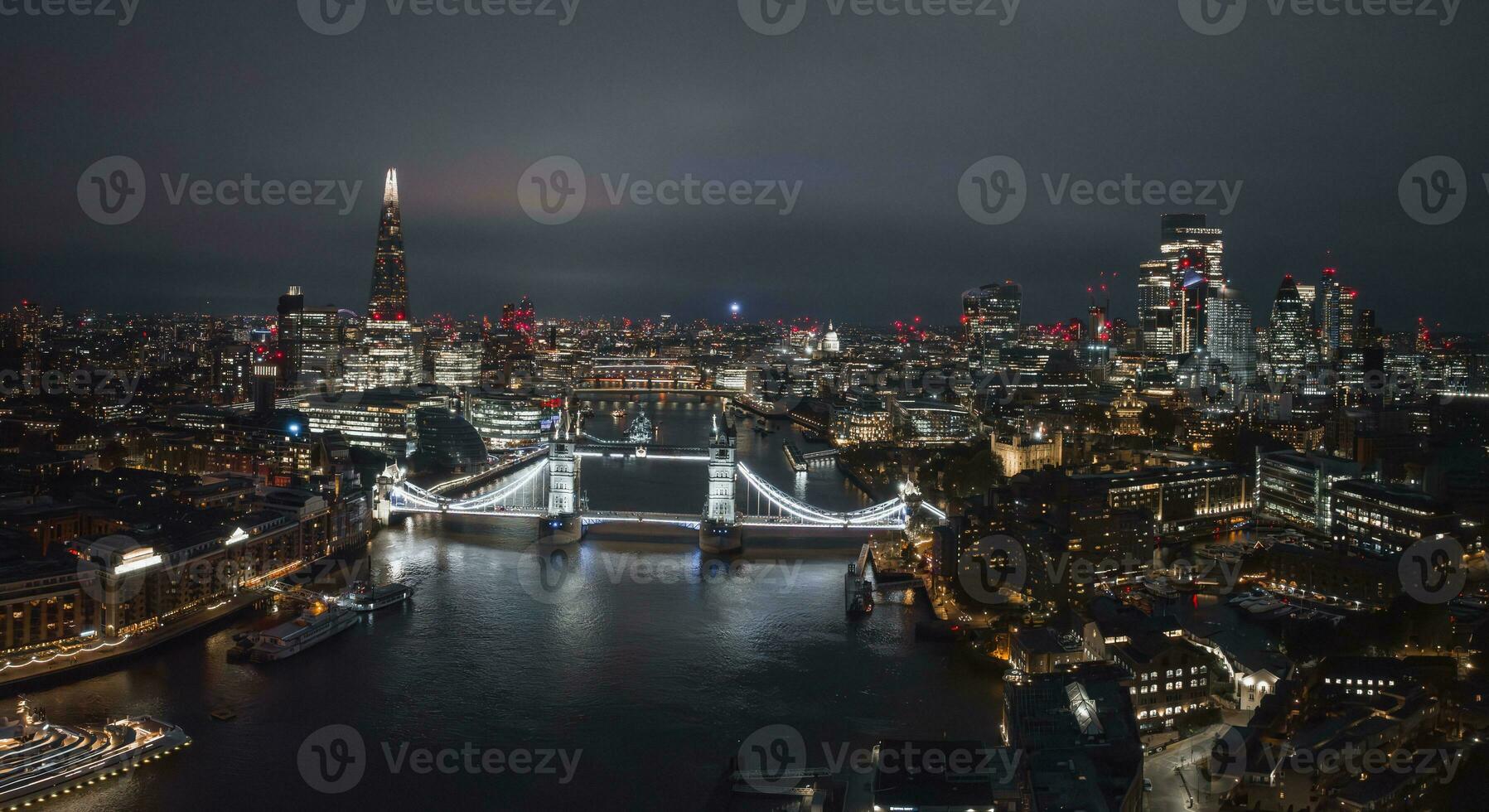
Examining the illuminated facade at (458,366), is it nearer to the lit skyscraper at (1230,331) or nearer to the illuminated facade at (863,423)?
the illuminated facade at (863,423)

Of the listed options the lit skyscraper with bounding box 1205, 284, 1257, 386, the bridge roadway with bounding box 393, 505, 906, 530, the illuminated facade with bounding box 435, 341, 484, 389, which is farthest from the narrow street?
the lit skyscraper with bounding box 1205, 284, 1257, 386

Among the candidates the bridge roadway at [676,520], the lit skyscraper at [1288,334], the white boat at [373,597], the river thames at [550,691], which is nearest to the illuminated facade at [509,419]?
the bridge roadway at [676,520]

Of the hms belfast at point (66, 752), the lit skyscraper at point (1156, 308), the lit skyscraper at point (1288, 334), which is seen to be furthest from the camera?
the lit skyscraper at point (1156, 308)

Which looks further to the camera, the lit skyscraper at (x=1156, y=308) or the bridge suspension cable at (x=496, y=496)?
the lit skyscraper at (x=1156, y=308)

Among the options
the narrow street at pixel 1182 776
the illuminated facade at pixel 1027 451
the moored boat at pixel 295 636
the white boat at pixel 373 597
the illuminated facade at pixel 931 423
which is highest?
the illuminated facade at pixel 931 423

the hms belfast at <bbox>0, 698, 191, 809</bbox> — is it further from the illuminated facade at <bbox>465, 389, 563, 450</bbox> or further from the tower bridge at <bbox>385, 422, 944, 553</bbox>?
the illuminated facade at <bbox>465, 389, 563, 450</bbox>

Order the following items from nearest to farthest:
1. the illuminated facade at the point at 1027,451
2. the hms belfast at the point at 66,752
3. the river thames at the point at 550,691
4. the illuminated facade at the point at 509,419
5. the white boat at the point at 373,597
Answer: the hms belfast at the point at 66,752 → the river thames at the point at 550,691 → the white boat at the point at 373,597 → the illuminated facade at the point at 1027,451 → the illuminated facade at the point at 509,419

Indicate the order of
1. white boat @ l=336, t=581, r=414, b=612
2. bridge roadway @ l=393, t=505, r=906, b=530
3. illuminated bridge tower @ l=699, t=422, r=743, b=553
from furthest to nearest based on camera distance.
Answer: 1. bridge roadway @ l=393, t=505, r=906, b=530
2. illuminated bridge tower @ l=699, t=422, r=743, b=553
3. white boat @ l=336, t=581, r=414, b=612
